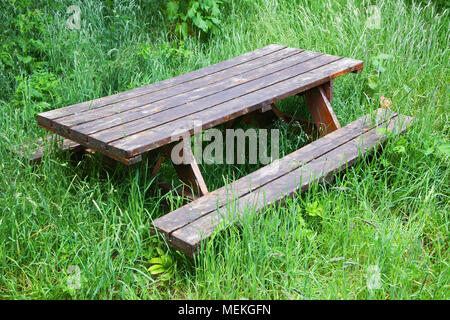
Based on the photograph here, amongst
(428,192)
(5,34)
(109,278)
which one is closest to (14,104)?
(5,34)

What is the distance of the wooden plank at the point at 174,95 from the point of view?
115 inches

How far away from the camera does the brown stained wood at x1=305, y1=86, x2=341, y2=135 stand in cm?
370

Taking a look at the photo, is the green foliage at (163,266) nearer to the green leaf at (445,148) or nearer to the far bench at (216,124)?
the far bench at (216,124)

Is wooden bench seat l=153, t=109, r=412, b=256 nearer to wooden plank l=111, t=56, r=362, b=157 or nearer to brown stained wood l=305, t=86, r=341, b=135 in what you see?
brown stained wood l=305, t=86, r=341, b=135

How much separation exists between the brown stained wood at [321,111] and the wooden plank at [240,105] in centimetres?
19

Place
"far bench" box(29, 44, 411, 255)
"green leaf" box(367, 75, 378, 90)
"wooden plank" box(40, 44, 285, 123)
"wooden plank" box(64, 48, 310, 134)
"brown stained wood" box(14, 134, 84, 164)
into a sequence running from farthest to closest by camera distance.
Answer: "green leaf" box(367, 75, 378, 90), "brown stained wood" box(14, 134, 84, 164), "wooden plank" box(40, 44, 285, 123), "wooden plank" box(64, 48, 310, 134), "far bench" box(29, 44, 411, 255)

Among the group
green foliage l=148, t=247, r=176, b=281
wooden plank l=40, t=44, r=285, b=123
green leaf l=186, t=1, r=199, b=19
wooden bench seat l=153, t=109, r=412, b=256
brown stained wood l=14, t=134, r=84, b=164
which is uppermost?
green leaf l=186, t=1, r=199, b=19

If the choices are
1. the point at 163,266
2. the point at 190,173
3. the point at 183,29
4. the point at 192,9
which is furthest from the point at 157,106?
the point at 183,29

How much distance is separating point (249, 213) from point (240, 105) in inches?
29.0

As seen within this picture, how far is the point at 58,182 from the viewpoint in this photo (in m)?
3.03

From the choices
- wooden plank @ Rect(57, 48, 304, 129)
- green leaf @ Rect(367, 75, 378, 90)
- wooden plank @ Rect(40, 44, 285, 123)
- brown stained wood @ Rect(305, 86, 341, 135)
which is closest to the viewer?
wooden plank @ Rect(57, 48, 304, 129)

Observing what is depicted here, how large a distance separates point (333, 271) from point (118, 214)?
121cm

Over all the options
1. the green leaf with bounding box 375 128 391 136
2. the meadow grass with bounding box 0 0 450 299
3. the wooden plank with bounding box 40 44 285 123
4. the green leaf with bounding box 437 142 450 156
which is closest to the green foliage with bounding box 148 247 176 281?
the meadow grass with bounding box 0 0 450 299

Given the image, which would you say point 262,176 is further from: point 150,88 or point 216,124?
point 150,88
